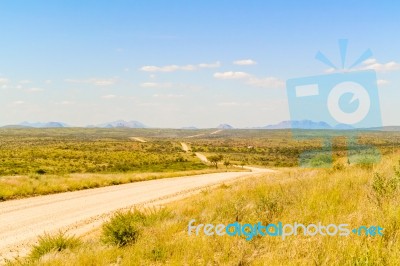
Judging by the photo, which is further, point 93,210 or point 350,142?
point 350,142

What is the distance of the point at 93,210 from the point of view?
16906mm

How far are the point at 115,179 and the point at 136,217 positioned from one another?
21567mm

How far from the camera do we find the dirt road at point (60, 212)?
11.8m

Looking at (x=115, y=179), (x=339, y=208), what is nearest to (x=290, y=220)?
(x=339, y=208)

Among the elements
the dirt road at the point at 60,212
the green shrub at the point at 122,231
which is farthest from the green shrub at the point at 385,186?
the dirt road at the point at 60,212

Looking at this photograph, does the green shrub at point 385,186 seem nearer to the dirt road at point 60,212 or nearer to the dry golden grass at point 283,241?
the dry golden grass at point 283,241

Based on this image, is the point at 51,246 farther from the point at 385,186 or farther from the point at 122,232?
the point at 385,186

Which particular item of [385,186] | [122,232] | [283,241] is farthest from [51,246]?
[385,186]

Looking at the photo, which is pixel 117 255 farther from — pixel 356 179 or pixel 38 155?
pixel 38 155

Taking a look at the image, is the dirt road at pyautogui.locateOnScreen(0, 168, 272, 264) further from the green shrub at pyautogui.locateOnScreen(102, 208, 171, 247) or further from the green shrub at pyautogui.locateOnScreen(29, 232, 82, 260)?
the green shrub at pyautogui.locateOnScreen(102, 208, 171, 247)

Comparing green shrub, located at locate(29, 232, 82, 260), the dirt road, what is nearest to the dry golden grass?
green shrub, located at locate(29, 232, 82, 260)

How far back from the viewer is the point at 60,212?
16.1 metres

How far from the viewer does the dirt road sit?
38.6 ft

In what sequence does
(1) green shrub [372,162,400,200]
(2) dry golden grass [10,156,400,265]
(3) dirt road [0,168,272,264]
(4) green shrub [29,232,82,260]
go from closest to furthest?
(2) dry golden grass [10,156,400,265] → (1) green shrub [372,162,400,200] → (4) green shrub [29,232,82,260] → (3) dirt road [0,168,272,264]
